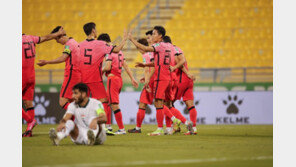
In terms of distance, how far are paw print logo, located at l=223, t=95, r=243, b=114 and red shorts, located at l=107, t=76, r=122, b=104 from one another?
535 cm

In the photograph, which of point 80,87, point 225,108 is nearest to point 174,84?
point 80,87

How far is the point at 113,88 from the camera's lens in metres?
11.2

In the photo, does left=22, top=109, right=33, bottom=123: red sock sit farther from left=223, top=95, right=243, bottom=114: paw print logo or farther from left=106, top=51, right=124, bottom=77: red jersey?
left=223, top=95, right=243, bottom=114: paw print logo

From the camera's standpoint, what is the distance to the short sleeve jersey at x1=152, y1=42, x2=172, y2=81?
10.2 metres

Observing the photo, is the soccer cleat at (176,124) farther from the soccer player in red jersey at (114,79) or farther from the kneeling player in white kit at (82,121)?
the kneeling player in white kit at (82,121)

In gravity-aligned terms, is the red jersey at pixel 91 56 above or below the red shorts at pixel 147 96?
above

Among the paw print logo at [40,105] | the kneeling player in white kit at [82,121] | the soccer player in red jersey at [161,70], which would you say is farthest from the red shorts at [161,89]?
the paw print logo at [40,105]

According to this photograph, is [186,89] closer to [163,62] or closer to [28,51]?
[163,62]

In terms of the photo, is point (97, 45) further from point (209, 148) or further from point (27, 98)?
point (209, 148)

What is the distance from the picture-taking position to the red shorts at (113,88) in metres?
11.1

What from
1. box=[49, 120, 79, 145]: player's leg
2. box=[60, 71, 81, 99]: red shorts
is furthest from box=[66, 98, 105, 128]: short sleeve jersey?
box=[60, 71, 81, 99]: red shorts

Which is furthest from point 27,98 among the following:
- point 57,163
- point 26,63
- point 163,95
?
point 57,163

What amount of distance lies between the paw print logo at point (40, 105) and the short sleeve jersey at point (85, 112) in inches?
330

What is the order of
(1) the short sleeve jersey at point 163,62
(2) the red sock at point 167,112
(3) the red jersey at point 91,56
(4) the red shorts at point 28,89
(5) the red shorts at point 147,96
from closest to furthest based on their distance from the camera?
(4) the red shorts at point 28,89, (3) the red jersey at point 91,56, (1) the short sleeve jersey at point 163,62, (2) the red sock at point 167,112, (5) the red shorts at point 147,96
